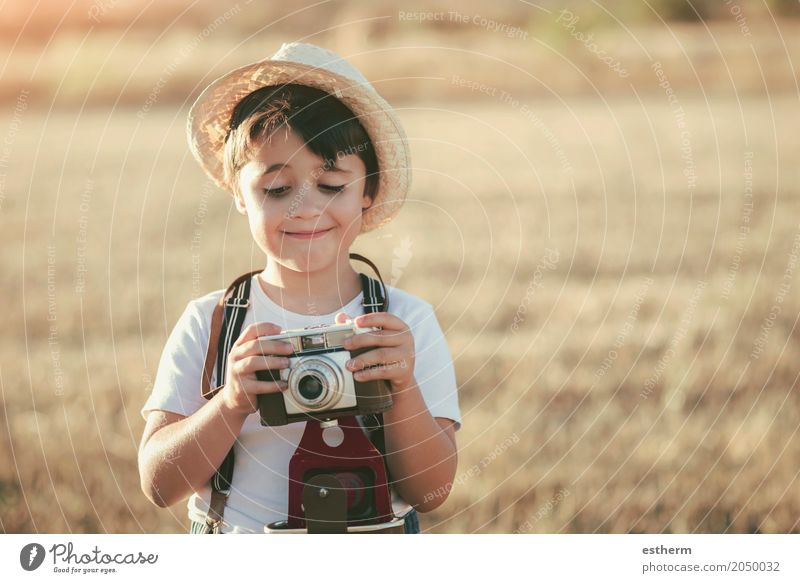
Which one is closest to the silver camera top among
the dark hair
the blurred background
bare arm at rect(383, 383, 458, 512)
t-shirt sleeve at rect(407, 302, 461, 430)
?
bare arm at rect(383, 383, 458, 512)

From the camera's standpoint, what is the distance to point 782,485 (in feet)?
10.7

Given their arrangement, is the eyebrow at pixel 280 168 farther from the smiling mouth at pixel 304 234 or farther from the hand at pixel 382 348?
the hand at pixel 382 348

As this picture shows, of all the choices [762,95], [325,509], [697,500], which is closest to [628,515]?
[697,500]

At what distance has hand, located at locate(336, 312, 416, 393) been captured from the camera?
207 centimetres

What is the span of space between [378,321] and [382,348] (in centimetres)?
5

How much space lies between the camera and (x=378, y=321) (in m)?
2.08

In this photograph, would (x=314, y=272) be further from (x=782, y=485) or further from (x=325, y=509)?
(x=782, y=485)

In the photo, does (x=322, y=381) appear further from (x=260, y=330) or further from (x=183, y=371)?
(x=183, y=371)

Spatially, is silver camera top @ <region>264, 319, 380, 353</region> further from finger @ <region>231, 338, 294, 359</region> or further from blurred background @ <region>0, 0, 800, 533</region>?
blurred background @ <region>0, 0, 800, 533</region>

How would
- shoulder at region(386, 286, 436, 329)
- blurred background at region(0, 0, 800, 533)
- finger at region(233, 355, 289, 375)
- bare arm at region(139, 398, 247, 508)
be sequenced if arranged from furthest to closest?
1. blurred background at region(0, 0, 800, 533)
2. shoulder at region(386, 286, 436, 329)
3. bare arm at region(139, 398, 247, 508)
4. finger at region(233, 355, 289, 375)

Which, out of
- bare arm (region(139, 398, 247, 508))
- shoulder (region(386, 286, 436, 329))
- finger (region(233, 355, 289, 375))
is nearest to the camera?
finger (region(233, 355, 289, 375))

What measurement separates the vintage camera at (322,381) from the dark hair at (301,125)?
0.39 metres
